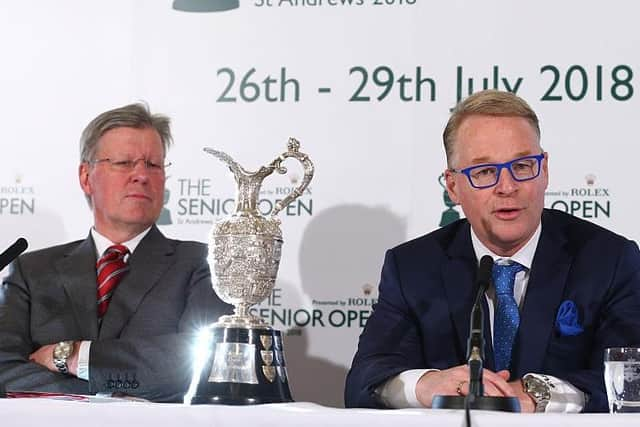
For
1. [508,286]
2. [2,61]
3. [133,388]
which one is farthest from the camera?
[2,61]

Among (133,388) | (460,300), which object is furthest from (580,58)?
(133,388)

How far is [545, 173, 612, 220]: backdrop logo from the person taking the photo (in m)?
4.11

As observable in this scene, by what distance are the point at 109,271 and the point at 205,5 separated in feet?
4.10

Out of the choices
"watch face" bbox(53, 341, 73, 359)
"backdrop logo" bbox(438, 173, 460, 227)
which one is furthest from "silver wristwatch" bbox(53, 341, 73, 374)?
"backdrop logo" bbox(438, 173, 460, 227)

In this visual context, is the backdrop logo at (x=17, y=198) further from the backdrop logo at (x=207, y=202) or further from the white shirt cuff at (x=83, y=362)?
the white shirt cuff at (x=83, y=362)

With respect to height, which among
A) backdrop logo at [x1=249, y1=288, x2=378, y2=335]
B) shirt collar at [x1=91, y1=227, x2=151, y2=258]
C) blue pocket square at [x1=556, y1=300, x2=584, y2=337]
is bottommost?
backdrop logo at [x1=249, y1=288, x2=378, y2=335]

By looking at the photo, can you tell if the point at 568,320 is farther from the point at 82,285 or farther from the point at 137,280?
the point at 82,285

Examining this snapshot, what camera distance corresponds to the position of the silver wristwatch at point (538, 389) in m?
2.74

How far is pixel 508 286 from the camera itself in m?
3.25

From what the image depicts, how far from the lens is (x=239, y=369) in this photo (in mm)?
2896

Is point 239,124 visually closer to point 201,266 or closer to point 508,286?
point 201,266

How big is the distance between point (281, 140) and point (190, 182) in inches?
16.5

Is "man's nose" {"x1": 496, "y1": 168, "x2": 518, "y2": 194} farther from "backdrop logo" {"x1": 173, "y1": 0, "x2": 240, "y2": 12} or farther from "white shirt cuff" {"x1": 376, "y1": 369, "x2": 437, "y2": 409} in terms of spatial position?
"backdrop logo" {"x1": 173, "y1": 0, "x2": 240, "y2": 12}

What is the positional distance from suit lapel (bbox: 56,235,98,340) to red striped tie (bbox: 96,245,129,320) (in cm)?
3
